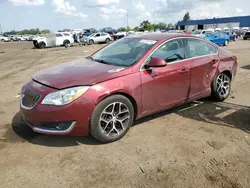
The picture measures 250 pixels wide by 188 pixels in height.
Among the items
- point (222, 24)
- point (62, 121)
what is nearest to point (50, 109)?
point (62, 121)

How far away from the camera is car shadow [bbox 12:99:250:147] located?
375cm

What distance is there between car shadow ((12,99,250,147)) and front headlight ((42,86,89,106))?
74 centimetres

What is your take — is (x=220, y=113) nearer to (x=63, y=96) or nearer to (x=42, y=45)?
(x=63, y=96)

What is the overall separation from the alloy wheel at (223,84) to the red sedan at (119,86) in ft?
0.99

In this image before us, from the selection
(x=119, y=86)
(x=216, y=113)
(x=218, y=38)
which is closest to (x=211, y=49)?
(x=216, y=113)

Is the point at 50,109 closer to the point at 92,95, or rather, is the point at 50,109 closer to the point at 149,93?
the point at 92,95

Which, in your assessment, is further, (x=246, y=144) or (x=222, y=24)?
(x=222, y=24)

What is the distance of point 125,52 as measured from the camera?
171 inches

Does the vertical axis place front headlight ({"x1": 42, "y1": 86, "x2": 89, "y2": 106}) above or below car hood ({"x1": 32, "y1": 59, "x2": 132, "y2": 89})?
below

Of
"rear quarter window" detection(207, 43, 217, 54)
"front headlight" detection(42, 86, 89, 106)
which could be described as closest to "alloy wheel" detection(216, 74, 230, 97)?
"rear quarter window" detection(207, 43, 217, 54)

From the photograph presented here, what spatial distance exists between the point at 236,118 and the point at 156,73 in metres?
1.85

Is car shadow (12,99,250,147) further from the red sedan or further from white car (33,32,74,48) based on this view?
white car (33,32,74,48)

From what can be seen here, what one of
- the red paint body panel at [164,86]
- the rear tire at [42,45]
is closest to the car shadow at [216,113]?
the red paint body panel at [164,86]

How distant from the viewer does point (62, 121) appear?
10.9 feet
